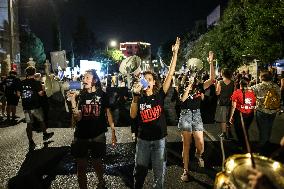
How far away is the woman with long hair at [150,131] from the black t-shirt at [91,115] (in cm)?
99

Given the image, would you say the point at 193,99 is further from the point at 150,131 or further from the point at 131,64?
the point at 131,64

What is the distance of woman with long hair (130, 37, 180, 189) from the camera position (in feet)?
16.3

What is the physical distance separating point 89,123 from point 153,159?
131 centimetres

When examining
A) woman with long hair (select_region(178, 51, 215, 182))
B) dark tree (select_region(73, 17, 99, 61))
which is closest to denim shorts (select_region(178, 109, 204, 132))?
woman with long hair (select_region(178, 51, 215, 182))

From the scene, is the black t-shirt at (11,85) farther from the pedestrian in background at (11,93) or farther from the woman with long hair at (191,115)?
the woman with long hair at (191,115)

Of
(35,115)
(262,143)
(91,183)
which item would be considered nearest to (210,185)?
(91,183)

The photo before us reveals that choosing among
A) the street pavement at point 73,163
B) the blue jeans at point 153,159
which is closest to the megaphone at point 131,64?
the street pavement at point 73,163

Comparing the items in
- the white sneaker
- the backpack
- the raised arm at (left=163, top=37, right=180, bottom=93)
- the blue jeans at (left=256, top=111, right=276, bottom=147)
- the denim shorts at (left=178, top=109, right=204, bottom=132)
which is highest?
the raised arm at (left=163, top=37, right=180, bottom=93)

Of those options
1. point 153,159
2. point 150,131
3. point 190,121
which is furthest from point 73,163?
point 150,131

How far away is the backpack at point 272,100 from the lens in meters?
8.27

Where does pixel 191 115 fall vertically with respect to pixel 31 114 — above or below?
above

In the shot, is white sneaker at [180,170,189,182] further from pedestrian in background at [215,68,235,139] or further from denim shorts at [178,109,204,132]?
pedestrian in background at [215,68,235,139]

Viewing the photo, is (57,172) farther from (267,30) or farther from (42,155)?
(267,30)

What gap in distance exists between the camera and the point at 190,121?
22.1ft
